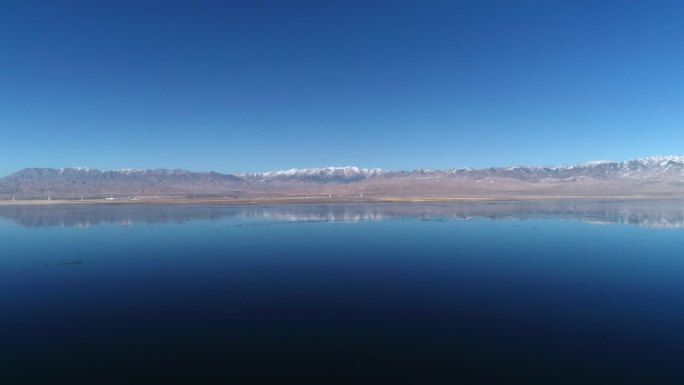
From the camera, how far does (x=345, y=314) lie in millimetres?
10211

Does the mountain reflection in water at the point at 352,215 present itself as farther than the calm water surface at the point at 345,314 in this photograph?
Yes

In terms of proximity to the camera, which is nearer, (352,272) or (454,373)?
(454,373)

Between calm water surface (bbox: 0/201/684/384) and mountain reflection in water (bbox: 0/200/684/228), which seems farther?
mountain reflection in water (bbox: 0/200/684/228)

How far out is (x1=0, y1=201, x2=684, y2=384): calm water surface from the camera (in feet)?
24.5

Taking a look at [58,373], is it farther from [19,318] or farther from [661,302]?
[661,302]

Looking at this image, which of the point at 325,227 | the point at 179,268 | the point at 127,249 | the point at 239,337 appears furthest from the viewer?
the point at 325,227

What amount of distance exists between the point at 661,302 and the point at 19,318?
16050mm

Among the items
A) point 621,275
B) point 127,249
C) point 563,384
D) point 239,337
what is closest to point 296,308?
point 239,337

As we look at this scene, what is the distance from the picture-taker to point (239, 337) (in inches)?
347

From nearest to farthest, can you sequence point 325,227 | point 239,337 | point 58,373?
point 58,373, point 239,337, point 325,227

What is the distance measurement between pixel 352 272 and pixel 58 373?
915 centimetres

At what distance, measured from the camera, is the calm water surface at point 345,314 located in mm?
7477

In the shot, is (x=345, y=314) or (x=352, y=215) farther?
(x=352, y=215)

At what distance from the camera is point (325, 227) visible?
29734 millimetres
